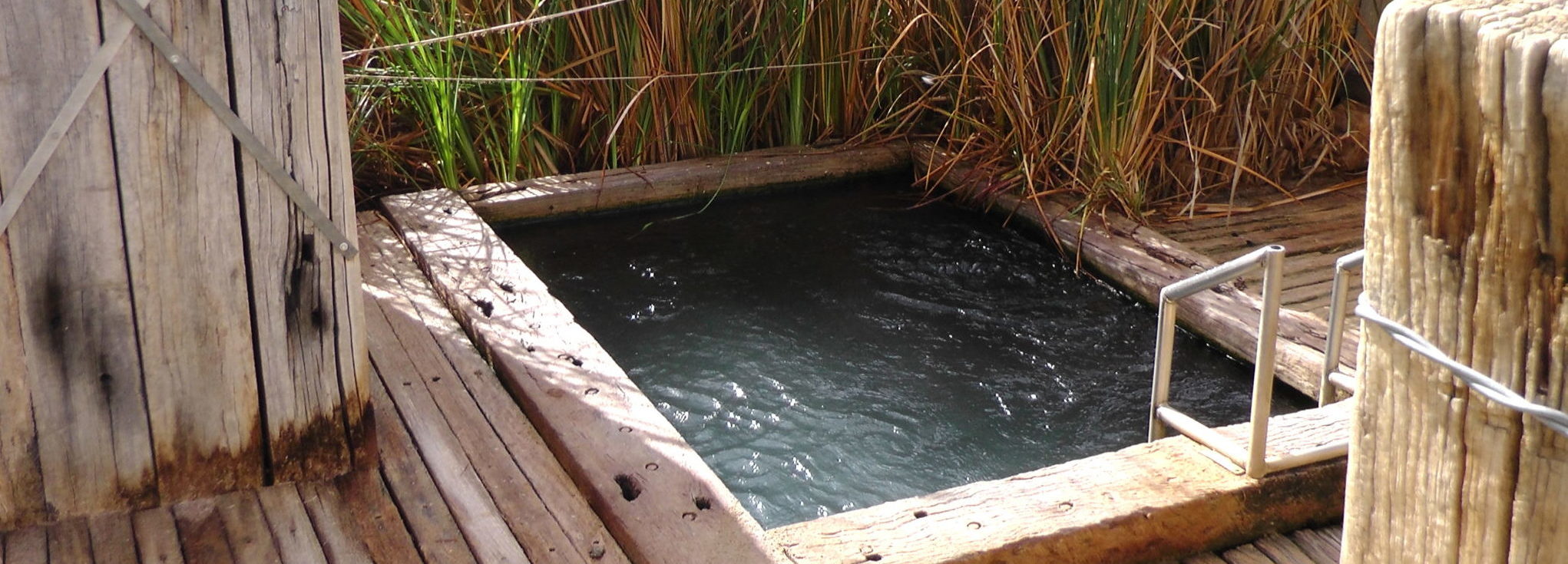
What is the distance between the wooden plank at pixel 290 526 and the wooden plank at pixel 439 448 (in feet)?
0.68

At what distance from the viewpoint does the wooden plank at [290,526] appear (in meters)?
1.92

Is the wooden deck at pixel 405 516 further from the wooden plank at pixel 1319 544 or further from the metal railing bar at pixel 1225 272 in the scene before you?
the wooden plank at pixel 1319 544

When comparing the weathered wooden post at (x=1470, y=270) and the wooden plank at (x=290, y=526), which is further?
the wooden plank at (x=290, y=526)

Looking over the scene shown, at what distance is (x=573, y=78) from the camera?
436cm

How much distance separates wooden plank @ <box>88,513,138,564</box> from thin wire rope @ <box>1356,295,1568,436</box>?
5.71ft

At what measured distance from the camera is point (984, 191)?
4270 mm

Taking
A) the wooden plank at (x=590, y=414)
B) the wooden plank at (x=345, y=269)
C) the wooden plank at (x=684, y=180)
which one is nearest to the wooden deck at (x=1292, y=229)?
the wooden plank at (x=684, y=180)

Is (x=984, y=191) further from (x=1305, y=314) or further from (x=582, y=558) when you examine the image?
(x=582, y=558)

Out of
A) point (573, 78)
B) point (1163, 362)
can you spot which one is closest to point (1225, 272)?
point (1163, 362)

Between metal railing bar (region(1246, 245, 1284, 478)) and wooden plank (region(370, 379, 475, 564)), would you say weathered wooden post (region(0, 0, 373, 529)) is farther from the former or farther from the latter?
metal railing bar (region(1246, 245, 1284, 478))

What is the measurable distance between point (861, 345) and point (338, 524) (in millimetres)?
1637

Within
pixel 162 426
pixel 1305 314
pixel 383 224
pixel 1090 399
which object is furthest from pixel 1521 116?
pixel 383 224

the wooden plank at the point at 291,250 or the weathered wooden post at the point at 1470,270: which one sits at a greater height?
the weathered wooden post at the point at 1470,270

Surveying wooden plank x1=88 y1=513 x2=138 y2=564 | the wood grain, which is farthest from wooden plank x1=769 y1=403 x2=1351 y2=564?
wooden plank x1=88 y1=513 x2=138 y2=564
